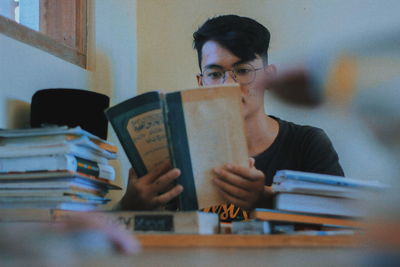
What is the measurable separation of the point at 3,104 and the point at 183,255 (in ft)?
2.96

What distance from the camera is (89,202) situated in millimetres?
1045

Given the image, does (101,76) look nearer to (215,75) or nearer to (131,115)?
(215,75)

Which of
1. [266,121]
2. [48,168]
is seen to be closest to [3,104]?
[48,168]

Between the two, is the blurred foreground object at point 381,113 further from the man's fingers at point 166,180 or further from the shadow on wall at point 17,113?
the shadow on wall at point 17,113

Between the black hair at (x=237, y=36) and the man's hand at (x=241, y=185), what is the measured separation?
24.0 inches

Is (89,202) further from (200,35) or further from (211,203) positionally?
(200,35)

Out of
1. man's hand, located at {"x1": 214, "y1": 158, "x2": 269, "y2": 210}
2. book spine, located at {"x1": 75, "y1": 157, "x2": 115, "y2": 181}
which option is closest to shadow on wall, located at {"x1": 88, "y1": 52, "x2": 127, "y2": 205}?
book spine, located at {"x1": 75, "y1": 157, "x2": 115, "y2": 181}

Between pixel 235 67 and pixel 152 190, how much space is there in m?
0.61

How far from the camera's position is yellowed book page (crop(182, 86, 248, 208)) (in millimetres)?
845

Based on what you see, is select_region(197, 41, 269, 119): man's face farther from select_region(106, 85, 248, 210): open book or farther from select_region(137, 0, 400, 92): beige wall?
select_region(106, 85, 248, 210): open book

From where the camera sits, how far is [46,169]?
98 centimetres

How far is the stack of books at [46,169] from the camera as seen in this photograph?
0.97 meters

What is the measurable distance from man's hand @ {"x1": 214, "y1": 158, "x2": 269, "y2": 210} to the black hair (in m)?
0.61

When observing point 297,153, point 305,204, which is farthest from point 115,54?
point 305,204
